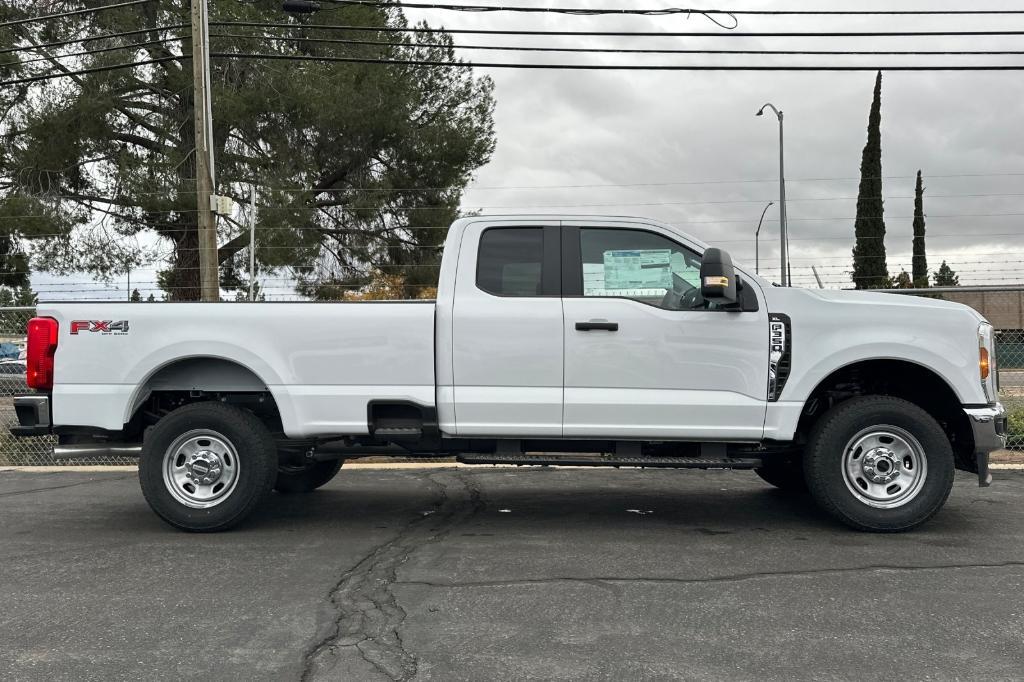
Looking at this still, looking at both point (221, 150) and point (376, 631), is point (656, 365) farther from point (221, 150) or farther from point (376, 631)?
point (221, 150)

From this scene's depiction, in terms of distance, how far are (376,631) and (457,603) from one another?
52 centimetres

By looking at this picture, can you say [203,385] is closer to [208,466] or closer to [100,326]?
[208,466]

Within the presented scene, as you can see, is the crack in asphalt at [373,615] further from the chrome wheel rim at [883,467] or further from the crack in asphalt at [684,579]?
the chrome wheel rim at [883,467]

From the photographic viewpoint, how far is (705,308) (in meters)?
5.56

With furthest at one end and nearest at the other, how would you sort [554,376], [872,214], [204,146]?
[872,214] < [204,146] < [554,376]

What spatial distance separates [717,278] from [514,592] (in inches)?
87.4

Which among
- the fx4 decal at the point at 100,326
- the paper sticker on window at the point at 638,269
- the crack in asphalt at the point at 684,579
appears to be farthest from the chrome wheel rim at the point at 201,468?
the paper sticker on window at the point at 638,269

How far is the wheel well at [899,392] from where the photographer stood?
5.73m

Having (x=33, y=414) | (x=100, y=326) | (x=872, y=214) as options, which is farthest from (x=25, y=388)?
(x=872, y=214)

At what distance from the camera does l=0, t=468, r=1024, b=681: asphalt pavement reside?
11.4 ft

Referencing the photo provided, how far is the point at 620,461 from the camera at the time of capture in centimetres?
575

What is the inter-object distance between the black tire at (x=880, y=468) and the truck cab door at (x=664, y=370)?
1.61ft

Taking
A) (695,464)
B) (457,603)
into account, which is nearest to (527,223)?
(695,464)

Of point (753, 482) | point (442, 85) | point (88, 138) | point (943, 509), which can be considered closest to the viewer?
point (943, 509)
